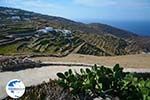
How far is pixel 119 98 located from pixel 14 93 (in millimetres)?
3393

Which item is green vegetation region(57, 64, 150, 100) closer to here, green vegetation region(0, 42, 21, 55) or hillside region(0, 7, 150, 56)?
hillside region(0, 7, 150, 56)

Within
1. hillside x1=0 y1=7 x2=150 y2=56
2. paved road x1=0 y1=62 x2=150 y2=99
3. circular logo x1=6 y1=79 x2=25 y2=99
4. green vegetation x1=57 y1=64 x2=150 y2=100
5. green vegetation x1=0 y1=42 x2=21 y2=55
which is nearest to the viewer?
circular logo x1=6 y1=79 x2=25 y2=99

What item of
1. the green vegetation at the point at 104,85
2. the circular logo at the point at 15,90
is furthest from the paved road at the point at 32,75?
the circular logo at the point at 15,90

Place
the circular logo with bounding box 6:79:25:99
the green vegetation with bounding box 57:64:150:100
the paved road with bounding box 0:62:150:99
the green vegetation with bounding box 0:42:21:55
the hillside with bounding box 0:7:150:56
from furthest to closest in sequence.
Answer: the hillside with bounding box 0:7:150:56 → the green vegetation with bounding box 0:42:21:55 → the paved road with bounding box 0:62:150:99 → the green vegetation with bounding box 57:64:150:100 → the circular logo with bounding box 6:79:25:99

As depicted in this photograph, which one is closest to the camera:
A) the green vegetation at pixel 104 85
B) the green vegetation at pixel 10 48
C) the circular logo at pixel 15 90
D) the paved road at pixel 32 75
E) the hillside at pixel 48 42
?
the circular logo at pixel 15 90

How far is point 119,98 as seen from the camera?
414 inches

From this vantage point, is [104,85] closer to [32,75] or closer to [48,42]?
[32,75]

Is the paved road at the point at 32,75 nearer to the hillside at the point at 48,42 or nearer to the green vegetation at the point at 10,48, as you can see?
the hillside at the point at 48,42

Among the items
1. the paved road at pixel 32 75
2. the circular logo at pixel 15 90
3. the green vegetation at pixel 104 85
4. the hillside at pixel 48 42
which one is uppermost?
the circular logo at pixel 15 90

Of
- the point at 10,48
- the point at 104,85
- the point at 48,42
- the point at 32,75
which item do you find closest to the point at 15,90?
the point at 104,85

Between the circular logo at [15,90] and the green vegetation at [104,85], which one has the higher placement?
the circular logo at [15,90]

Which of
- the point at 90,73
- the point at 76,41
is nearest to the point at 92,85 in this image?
the point at 90,73

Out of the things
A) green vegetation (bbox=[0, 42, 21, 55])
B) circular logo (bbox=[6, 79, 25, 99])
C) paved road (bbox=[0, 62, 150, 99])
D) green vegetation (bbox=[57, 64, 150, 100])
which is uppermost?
circular logo (bbox=[6, 79, 25, 99])

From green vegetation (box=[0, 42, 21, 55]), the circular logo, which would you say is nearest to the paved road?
the circular logo
